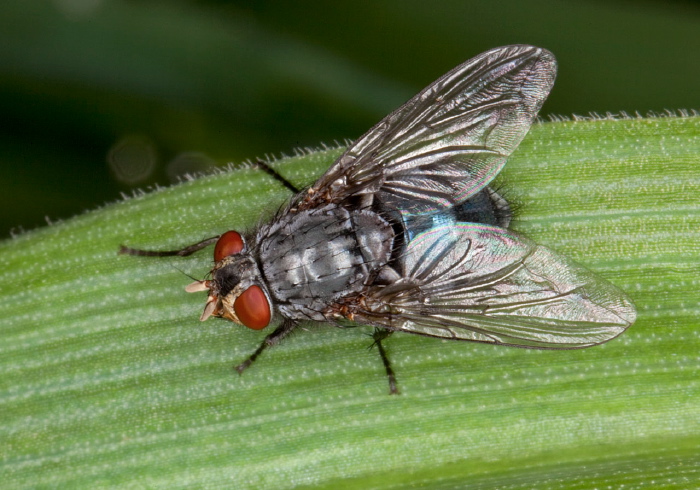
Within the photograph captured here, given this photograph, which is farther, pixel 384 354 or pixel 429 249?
pixel 384 354

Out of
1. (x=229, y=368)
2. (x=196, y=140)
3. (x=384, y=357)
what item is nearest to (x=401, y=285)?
(x=384, y=357)

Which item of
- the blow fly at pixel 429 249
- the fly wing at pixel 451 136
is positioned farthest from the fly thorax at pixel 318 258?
the fly wing at pixel 451 136

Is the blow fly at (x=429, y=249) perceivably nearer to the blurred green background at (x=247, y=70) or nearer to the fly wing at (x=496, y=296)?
the fly wing at (x=496, y=296)

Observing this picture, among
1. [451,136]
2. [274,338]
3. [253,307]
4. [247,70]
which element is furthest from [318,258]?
[247,70]

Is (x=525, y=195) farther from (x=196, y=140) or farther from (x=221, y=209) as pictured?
(x=196, y=140)

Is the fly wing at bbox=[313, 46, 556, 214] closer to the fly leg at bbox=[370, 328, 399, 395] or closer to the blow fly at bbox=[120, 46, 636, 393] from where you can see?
the blow fly at bbox=[120, 46, 636, 393]

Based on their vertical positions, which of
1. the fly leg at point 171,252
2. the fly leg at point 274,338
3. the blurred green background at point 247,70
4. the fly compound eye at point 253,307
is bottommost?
the fly leg at point 274,338

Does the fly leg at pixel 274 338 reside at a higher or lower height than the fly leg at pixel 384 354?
higher

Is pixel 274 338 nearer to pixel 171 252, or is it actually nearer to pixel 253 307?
pixel 253 307
